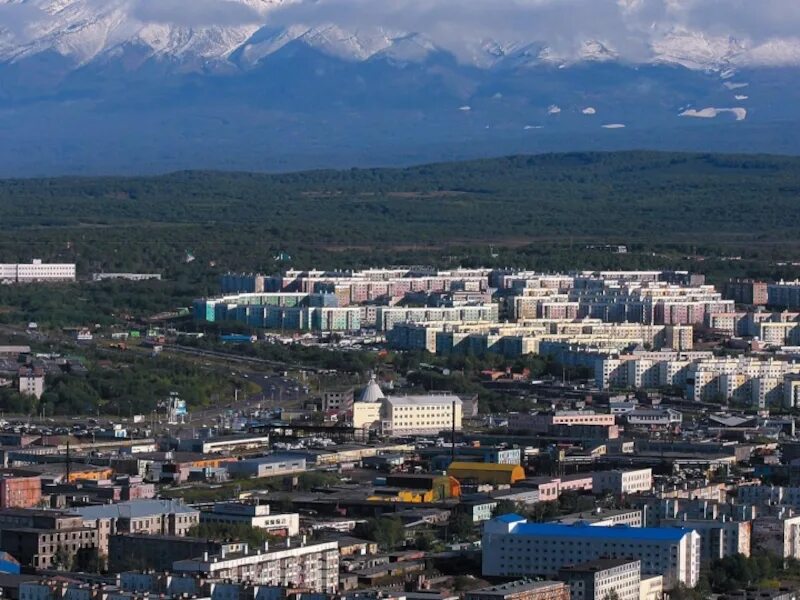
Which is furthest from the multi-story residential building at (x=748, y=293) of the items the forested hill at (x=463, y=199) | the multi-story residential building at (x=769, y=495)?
the multi-story residential building at (x=769, y=495)

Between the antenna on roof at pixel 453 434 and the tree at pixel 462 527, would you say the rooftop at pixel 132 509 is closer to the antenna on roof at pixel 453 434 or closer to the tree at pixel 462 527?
the tree at pixel 462 527

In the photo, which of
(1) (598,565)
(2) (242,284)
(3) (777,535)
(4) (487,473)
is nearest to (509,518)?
(1) (598,565)

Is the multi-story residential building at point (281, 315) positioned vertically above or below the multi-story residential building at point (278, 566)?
above

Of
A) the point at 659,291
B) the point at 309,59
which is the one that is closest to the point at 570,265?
the point at 659,291

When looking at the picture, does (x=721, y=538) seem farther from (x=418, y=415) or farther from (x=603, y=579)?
(x=418, y=415)

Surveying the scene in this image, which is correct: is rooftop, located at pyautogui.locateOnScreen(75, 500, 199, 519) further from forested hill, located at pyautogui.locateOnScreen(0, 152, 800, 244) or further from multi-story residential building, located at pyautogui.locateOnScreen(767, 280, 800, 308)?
forested hill, located at pyautogui.locateOnScreen(0, 152, 800, 244)
